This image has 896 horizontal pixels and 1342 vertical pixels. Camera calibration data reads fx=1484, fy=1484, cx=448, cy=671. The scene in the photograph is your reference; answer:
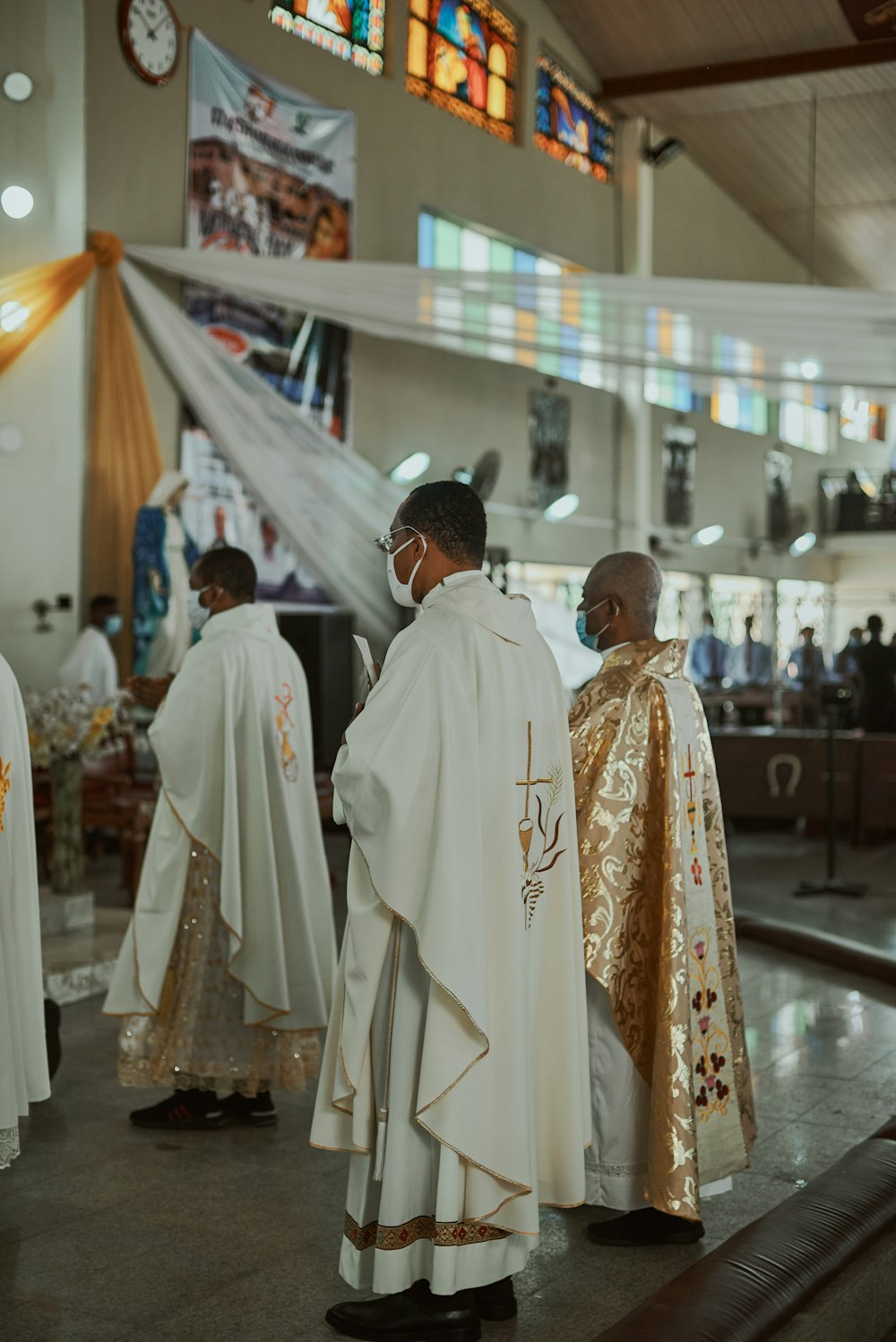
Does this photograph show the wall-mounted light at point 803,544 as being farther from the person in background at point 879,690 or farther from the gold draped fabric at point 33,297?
the gold draped fabric at point 33,297

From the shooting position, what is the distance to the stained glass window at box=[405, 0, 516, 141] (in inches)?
493

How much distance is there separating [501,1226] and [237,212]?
903 centimetres

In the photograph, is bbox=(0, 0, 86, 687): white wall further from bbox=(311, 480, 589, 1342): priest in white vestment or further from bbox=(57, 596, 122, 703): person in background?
bbox=(311, 480, 589, 1342): priest in white vestment

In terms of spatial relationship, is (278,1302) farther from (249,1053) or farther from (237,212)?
(237,212)

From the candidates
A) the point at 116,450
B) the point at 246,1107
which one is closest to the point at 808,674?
the point at 116,450

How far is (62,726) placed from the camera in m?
6.33

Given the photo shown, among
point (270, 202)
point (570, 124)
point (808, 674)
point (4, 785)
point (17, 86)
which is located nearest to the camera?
point (4, 785)

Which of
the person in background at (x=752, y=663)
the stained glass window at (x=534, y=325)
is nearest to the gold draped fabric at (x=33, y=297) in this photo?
the stained glass window at (x=534, y=325)

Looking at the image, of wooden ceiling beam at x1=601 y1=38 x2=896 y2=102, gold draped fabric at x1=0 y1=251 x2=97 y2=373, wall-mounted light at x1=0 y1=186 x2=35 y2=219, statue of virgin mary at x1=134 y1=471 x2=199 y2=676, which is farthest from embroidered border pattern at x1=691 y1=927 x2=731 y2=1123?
wooden ceiling beam at x1=601 y1=38 x2=896 y2=102

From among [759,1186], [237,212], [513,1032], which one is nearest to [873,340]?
[237,212]

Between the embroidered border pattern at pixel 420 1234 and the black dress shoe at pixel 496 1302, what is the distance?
19 cm

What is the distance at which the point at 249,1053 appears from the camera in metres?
4.32

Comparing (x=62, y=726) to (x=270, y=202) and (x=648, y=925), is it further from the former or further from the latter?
(x=270, y=202)

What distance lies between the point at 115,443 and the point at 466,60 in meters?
6.25
